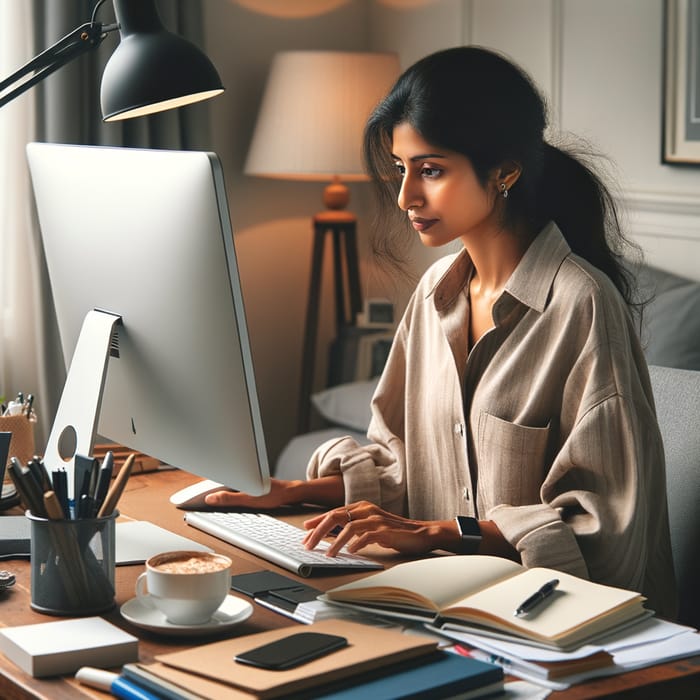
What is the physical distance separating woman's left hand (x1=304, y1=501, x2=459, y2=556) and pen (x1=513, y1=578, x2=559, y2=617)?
0.27 m

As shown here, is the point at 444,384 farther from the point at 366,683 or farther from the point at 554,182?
the point at 366,683

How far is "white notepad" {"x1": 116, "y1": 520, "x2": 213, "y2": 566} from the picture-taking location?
1.39 metres

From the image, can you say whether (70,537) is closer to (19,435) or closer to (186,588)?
(186,588)

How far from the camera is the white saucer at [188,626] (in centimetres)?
111

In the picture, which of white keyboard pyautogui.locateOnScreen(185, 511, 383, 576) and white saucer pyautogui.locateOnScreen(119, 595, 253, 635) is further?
white keyboard pyautogui.locateOnScreen(185, 511, 383, 576)

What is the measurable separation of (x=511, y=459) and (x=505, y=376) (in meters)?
0.12

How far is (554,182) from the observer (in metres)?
1.75

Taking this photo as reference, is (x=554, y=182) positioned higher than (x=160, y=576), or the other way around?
(x=554, y=182)

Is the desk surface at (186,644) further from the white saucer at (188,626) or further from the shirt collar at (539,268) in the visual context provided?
the shirt collar at (539,268)

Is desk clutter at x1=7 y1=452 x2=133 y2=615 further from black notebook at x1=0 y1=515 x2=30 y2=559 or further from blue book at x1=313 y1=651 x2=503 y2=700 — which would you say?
blue book at x1=313 y1=651 x2=503 y2=700

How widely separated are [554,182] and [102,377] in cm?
79

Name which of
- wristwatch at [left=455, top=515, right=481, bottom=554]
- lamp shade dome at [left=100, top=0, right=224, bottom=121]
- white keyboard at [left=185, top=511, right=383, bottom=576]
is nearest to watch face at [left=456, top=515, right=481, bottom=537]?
wristwatch at [left=455, top=515, right=481, bottom=554]

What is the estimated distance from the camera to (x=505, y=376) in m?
1.63

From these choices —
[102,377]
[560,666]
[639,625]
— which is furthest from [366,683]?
[102,377]
